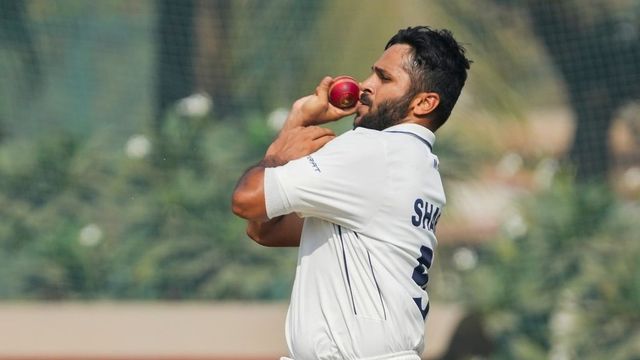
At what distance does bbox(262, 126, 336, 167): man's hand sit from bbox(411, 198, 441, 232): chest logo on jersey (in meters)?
0.35

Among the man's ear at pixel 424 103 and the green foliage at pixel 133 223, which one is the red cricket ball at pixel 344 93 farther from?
the green foliage at pixel 133 223

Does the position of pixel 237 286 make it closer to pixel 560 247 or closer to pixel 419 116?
pixel 560 247

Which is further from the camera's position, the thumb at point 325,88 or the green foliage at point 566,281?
the green foliage at point 566,281

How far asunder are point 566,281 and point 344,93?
5.68 metres

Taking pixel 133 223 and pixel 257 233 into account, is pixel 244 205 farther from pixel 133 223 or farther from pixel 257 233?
pixel 133 223

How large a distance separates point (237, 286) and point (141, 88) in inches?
61.9

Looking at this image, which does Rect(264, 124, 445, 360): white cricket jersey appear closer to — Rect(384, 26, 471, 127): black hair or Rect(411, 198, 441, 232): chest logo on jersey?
Rect(411, 198, 441, 232): chest logo on jersey

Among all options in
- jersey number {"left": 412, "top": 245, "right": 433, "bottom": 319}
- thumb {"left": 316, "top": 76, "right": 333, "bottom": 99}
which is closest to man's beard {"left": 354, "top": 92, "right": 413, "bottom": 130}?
thumb {"left": 316, "top": 76, "right": 333, "bottom": 99}

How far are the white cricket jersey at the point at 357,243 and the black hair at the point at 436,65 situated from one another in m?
0.20

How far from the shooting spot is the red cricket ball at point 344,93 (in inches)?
167

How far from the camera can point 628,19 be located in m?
9.90

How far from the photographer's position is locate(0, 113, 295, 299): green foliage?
31.7ft

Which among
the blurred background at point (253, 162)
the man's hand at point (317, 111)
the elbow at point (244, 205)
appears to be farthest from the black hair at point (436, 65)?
the blurred background at point (253, 162)

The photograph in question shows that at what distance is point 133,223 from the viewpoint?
9.73 m
